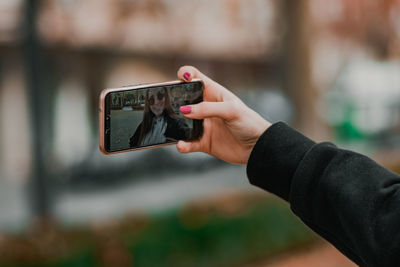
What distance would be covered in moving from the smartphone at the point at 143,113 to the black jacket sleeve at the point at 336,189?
7.9 inches

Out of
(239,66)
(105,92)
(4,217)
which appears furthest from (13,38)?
(105,92)

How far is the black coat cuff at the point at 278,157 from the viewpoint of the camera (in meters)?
1.29

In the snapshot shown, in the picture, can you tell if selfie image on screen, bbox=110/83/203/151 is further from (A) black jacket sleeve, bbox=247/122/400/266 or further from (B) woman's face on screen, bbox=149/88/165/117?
(A) black jacket sleeve, bbox=247/122/400/266

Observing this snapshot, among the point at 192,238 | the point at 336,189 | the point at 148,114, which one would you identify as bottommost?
the point at 192,238

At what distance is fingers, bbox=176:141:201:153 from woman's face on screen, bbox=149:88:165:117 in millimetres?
99

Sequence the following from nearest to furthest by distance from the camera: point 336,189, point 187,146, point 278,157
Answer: point 336,189 → point 278,157 → point 187,146

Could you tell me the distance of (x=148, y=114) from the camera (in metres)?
1.32

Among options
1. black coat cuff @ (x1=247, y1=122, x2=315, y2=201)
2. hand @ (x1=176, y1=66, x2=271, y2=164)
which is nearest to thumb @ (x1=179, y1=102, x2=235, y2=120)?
hand @ (x1=176, y1=66, x2=271, y2=164)

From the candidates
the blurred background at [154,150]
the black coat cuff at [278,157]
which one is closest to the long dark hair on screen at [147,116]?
the black coat cuff at [278,157]

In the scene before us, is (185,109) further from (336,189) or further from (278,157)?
(336,189)

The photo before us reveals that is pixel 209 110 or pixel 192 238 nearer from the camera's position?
pixel 209 110

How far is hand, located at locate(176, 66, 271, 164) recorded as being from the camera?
133 centimetres

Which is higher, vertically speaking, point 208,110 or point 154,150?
point 208,110

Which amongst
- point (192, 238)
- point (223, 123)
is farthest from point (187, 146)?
point (192, 238)
